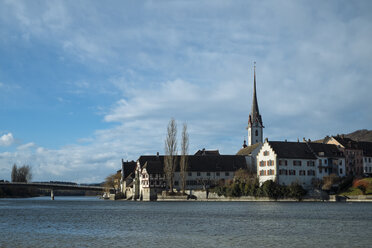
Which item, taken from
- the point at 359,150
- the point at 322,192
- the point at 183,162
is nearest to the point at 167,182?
the point at 183,162

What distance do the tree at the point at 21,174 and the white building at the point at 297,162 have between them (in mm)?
105444

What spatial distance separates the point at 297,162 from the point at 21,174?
115m

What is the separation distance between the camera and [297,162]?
333ft

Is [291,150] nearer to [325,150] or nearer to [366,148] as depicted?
[325,150]

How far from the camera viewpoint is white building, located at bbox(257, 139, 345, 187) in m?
100

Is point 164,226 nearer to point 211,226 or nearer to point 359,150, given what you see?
point 211,226

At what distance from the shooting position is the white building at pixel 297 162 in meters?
100

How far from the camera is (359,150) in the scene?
118m

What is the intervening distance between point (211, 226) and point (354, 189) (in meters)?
57.4

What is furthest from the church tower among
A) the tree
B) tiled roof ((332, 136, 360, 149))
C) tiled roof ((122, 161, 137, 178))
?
the tree

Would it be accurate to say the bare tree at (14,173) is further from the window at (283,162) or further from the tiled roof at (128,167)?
the window at (283,162)

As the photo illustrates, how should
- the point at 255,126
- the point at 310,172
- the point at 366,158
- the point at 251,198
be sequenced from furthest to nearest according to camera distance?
the point at 255,126 → the point at 366,158 → the point at 310,172 → the point at 251,198

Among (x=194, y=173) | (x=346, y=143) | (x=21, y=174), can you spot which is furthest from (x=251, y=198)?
(x=21, y=174)

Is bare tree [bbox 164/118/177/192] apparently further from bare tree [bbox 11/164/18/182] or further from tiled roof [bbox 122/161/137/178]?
bare tree [bbox 11/164/18/182]
